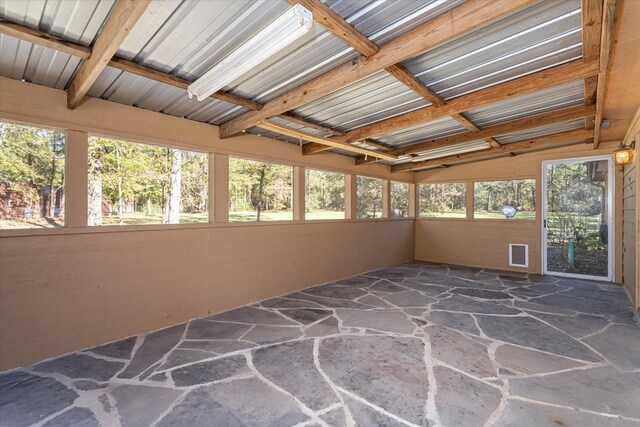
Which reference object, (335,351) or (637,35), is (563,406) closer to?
(335,351)

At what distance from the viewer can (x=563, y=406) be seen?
215cm

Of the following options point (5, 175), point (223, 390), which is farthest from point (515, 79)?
point (5, 175)

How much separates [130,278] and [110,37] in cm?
245

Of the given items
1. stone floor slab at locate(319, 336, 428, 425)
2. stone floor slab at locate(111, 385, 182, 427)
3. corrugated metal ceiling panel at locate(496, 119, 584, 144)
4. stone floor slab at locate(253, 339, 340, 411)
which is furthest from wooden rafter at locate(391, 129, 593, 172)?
stone floor slab at locate(111, 385, 182, 427)

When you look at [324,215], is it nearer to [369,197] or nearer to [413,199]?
[369,197]

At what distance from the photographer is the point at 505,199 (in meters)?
6.99

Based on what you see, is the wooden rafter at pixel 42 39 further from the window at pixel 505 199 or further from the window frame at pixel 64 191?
the window at pixel 505 199

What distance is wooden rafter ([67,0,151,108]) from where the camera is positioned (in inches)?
66.3

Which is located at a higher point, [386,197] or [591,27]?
[591,27]

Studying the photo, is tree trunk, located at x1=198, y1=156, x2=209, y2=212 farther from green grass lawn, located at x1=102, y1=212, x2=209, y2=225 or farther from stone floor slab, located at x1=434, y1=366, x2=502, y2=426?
stone floor slab, located at x1=434, y1=366, x2=502, y2=426

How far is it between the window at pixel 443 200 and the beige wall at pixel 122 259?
14.6ft

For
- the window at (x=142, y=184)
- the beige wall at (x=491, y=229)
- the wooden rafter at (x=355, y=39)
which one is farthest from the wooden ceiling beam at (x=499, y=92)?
the beige wall at (x=491, y=229)

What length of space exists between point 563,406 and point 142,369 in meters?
3.38

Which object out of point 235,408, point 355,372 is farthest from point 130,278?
point 355,372
